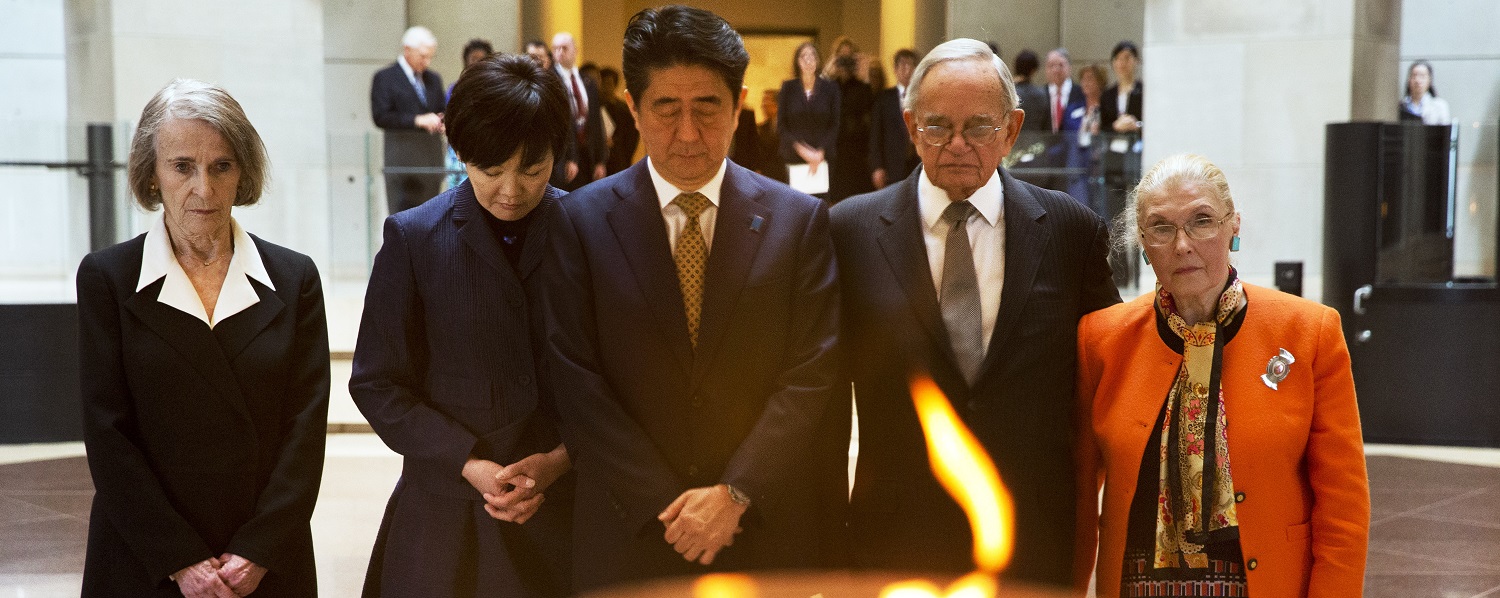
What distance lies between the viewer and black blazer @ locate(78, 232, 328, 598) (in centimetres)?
259

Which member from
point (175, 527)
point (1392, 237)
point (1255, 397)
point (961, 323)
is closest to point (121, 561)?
point (175, 527)

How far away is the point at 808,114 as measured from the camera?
10.2 meters

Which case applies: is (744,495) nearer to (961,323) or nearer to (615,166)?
(961,323)

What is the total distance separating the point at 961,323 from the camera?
8.77 ft

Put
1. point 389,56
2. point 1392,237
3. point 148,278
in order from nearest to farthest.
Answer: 1. point 148,278
2. point 1392,237
3. point 389,56

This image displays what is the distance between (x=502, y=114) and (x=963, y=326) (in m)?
1.02

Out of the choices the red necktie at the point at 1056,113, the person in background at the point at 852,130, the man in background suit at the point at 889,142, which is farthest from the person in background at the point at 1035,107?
the person in background at the point at 852,130

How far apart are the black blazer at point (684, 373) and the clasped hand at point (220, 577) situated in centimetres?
66

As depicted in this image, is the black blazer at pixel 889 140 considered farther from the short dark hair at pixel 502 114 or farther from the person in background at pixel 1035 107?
the short dark hair at pixel 502 114

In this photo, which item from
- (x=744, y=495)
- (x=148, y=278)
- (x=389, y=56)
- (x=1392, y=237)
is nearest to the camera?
(x=744, y=495)

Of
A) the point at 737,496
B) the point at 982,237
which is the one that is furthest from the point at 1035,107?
the point at 737,496

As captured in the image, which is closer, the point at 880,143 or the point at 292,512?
the point at 292,512

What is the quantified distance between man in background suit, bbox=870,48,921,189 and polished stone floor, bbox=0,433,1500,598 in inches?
159

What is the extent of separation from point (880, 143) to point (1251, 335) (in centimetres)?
779
